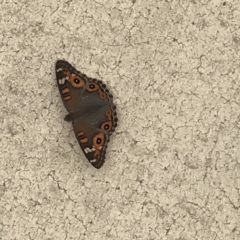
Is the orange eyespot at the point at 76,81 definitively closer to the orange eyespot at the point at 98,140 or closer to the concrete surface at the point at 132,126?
the concrete surface at the point at 132,126

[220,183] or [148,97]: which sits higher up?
[148,97]

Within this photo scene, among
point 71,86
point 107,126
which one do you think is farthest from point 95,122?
point 71,86

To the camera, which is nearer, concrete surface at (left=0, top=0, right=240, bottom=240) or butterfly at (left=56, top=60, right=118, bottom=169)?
butterfly at (left=56, top=60, right=118, bottom=169)

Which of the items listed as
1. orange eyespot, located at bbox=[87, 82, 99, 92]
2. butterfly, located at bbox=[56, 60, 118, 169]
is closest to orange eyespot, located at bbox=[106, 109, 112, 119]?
butterfly, located at bbox=[56, 60, 118, 169]

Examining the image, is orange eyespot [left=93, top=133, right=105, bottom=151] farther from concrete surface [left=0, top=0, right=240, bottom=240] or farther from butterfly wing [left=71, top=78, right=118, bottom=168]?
concrete surface [left=0, top=0, right=240, bottom=240]

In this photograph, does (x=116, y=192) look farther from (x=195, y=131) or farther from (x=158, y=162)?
(x=195, y=131)

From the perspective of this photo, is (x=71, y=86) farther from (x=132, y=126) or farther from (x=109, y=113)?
(x=132, y=126)

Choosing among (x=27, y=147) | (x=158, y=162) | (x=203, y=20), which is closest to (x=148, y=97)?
(x=158, y=162)

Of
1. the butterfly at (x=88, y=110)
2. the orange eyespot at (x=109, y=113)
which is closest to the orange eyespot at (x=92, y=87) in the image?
the butterfly at (x=88, y=110)
